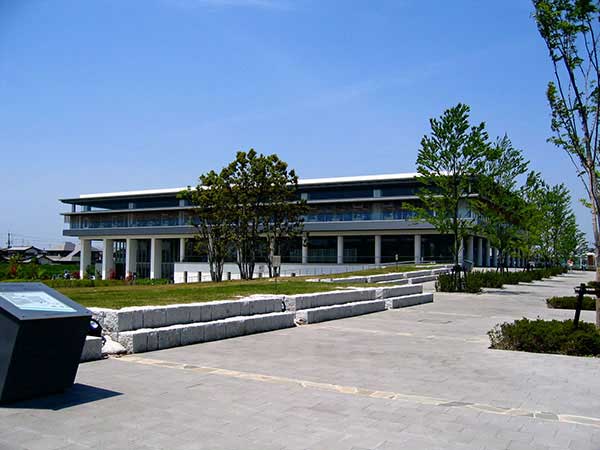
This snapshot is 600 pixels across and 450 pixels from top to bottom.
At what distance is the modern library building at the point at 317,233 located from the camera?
208 ft

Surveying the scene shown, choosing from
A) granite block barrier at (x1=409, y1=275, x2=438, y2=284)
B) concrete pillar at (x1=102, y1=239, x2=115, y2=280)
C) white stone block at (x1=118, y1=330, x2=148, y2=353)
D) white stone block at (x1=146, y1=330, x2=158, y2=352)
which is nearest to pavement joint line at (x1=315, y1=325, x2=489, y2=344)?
white stone block at (x1=146, y1=330, x2=158, y2=352)

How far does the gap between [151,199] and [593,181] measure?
72.9 m

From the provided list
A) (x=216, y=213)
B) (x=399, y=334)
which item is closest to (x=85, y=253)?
(x=216, y=213)

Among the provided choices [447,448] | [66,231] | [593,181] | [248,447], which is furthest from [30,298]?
[66,231]

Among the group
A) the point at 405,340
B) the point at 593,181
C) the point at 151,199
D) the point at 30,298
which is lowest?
the point at 405,340

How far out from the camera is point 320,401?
729 cm

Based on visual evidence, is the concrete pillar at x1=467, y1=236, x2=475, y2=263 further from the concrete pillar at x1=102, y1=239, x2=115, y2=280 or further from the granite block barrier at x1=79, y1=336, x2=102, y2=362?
the granite block barrier at x1=79, y1=336, x2=102, y2=362

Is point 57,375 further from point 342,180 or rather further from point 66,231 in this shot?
point 66,231

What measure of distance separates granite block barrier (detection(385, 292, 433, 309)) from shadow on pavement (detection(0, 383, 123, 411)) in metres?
14.8

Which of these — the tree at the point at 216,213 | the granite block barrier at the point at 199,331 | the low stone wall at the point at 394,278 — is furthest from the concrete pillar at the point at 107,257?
the granite block barrier at the point at 199,331

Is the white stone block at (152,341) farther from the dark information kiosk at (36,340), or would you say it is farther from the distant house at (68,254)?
the distant house at (68,254)

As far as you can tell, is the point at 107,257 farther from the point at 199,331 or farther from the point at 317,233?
the point at 199,331

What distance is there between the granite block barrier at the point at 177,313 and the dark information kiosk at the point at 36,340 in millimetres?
3572

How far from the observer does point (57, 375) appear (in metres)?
7.07
